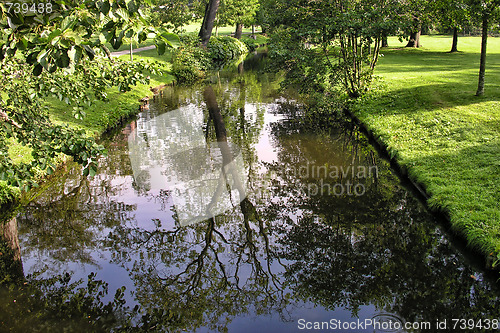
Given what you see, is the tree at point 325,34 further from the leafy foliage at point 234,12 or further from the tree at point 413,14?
the leafy foliage at point 234,12

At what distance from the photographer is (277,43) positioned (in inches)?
616

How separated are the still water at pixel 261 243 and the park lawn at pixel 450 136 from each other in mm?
536

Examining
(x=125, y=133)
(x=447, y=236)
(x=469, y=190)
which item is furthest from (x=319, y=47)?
(x=447, y=236)

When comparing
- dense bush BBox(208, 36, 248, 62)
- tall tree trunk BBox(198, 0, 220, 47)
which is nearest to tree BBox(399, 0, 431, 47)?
tall tree trunk BBox(198, 0, 220, 47)

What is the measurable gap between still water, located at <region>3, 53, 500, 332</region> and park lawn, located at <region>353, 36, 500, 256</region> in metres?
0.54

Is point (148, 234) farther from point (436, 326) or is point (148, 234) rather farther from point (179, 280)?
point (436, 326)

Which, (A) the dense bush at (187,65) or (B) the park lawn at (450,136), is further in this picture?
(A) the dense bush at (187,65)

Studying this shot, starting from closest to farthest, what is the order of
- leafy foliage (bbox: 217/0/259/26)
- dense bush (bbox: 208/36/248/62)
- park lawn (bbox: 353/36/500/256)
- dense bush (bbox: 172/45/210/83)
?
park lawn (bbox: 353/36/500/256), dense bush (bbox: 172/45/210/83), dense bush (bbox: 208/36/248/62), leafy foliage (bbox: 217/0/259/26)

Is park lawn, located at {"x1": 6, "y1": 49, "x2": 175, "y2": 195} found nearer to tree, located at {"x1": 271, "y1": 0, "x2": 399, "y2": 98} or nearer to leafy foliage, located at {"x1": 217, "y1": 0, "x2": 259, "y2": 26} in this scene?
tree, located at {"x1": 271, "y1": 0, "x2": 399, "y2": 98}

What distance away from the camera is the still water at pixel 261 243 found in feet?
19.6

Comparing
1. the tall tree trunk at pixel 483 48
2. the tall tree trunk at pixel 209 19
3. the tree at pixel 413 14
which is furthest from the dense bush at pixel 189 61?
the tall tree trunk at pixel 483 48

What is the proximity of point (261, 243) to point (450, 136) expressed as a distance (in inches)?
274

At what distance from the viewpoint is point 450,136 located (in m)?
11.6

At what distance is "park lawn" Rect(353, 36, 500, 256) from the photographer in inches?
310
